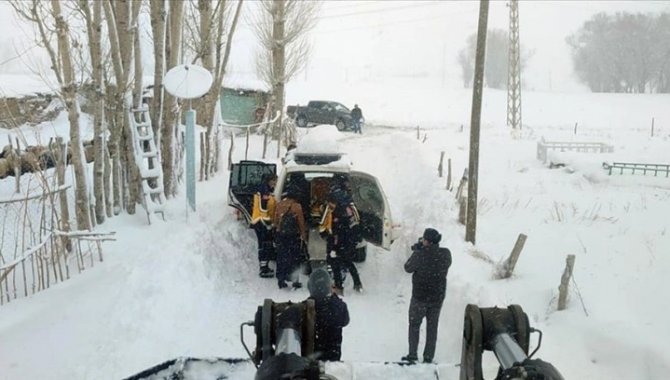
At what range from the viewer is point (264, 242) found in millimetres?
9164

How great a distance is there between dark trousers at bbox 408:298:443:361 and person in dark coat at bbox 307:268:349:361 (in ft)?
5.41

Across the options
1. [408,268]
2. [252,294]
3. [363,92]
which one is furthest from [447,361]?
[363,92]

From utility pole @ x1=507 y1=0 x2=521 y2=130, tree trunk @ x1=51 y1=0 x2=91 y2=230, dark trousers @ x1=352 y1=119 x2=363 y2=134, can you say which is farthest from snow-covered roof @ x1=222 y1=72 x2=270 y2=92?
tree trunk @ x1=51 y1=0 x2=91 y2=230

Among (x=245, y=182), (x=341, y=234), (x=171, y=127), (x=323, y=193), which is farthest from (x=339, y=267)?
(x=171, y=127)

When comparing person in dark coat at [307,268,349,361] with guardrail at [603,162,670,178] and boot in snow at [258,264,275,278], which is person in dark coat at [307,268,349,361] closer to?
boot in snow at [258,264,275,278]

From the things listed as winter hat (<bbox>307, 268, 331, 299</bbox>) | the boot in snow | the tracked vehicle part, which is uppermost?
the tracked vehicle part

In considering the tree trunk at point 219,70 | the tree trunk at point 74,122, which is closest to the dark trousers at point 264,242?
the tree trunk at point 74,122

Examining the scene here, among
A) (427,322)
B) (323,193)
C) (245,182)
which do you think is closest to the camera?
(427,322)

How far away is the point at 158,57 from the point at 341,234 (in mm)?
5621

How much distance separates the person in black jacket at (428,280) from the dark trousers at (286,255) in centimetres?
253

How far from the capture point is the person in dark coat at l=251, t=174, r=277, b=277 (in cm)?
898

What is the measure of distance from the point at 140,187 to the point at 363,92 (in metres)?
56.3

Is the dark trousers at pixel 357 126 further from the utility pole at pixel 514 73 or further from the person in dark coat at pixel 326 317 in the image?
the person in dark coat at pixel 326 317

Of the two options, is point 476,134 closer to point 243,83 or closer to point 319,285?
point 319,285
